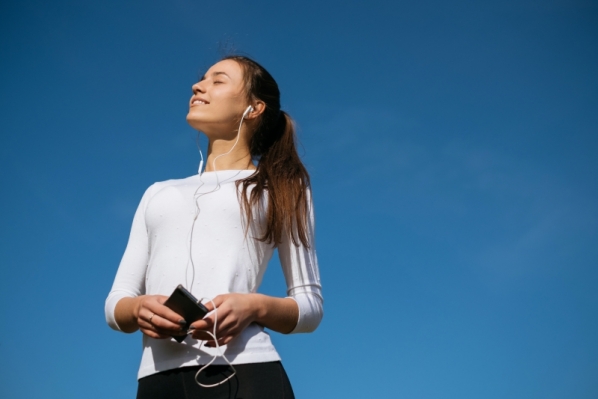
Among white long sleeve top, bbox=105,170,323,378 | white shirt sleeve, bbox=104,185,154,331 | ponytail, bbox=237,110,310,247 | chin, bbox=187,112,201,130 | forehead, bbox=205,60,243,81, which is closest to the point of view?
white long sleeve top, bbox=105,170,323,378

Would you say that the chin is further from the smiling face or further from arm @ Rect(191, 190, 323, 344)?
arm @ Rect(191, 190, 323, 344)

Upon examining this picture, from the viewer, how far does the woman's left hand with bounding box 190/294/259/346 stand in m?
2.37

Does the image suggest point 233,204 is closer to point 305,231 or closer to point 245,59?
point 305,231

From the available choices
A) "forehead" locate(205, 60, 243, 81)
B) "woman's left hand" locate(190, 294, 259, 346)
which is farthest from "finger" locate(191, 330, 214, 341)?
"forehead" locate(205, 60, 243, 81)

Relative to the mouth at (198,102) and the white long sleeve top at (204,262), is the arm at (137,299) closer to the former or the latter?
the white long sleeve top at (204,262)

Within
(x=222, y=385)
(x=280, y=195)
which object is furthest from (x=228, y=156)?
(x=222, y=385)

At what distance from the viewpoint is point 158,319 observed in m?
2.35

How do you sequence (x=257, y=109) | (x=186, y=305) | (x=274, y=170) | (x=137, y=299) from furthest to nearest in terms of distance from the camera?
(x=257, y=109), (x=274, y=170), (x=137, y=299), (x=186, y=305)

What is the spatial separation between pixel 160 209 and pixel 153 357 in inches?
29.7

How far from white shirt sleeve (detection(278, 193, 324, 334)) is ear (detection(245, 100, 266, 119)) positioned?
2.79 ft

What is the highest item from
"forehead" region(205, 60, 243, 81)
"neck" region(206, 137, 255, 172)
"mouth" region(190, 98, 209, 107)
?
"forehead" region(205, 60, 243, 81)

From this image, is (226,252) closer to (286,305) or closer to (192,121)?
(286,305)

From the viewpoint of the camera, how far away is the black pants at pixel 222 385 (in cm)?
247

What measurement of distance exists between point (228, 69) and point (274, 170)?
2.63ft
